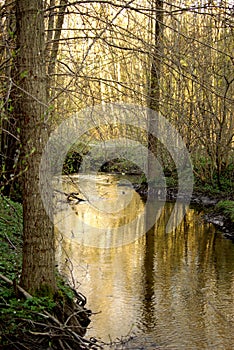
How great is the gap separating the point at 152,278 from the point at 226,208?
5.52m

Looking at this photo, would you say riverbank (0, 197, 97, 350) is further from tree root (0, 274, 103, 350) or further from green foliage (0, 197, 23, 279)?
green foliage (0, 197, 23, 279)

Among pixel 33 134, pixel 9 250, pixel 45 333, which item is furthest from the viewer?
pixel 9 250

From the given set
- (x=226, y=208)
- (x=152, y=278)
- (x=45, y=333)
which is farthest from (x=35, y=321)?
(x=226, y=208)

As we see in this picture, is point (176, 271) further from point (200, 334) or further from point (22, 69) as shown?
point (22, 69)

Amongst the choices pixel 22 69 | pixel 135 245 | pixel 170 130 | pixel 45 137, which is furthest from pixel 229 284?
pixel 170 130

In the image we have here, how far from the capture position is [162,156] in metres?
18.3

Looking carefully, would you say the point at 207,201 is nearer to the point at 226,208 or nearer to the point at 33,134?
the point at 226,208

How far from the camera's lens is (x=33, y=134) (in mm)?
4945

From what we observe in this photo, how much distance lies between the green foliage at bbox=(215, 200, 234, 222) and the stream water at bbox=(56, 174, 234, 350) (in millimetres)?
575

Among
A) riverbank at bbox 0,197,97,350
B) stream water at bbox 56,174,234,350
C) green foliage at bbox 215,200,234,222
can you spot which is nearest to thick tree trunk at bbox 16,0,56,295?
riverbank at bbox 0,197,97,350

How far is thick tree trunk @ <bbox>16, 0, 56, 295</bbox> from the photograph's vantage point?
192 inches

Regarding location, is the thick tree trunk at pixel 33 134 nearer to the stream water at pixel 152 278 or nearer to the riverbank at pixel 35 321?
the riverbank at pixel 35 321

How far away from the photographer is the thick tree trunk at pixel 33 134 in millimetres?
4871

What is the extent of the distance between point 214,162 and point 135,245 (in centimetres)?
626
